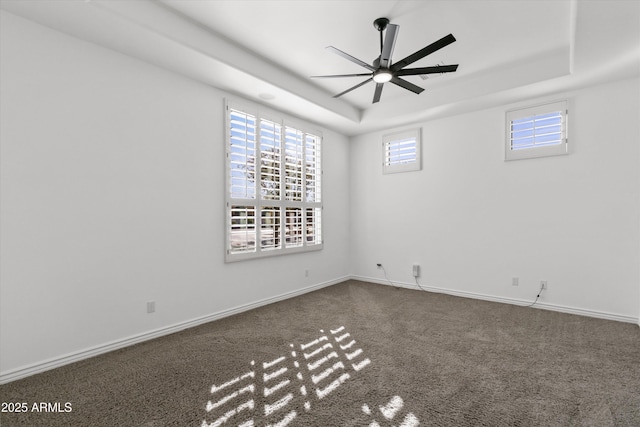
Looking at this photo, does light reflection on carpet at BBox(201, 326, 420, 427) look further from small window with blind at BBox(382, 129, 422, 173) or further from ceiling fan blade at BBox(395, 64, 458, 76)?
small window with blind at BBox(382, 129, 422, 173)

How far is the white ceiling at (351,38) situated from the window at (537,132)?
245 mm

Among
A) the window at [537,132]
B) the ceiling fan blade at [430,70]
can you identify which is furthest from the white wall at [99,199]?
the window at [537,132]

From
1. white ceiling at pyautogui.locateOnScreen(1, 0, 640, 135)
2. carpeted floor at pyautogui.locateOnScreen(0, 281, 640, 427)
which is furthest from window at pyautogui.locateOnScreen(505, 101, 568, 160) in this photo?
carpeted floor at pyautogui.locateOnScreen(0, 281, 640, 427)

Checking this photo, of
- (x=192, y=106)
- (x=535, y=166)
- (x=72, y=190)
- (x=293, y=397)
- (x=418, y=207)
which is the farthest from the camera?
(x=418, y=207)

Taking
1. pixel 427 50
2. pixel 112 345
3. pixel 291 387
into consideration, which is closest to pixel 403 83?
pixel 427 50

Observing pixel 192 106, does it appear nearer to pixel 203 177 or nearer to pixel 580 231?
pixel 203 177

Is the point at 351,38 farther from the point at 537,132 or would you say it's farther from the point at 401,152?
the point at 537,132

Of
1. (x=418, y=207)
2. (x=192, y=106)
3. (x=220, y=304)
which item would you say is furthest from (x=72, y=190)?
(x=418, y=207)

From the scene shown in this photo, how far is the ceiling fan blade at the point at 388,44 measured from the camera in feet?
7.44

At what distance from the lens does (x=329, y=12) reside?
2662 mm

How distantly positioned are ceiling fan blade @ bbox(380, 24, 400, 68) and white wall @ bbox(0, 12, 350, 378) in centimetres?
202

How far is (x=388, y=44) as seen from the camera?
2.42 m

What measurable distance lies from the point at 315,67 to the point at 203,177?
1.82 metres

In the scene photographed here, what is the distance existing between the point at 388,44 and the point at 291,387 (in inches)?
104
